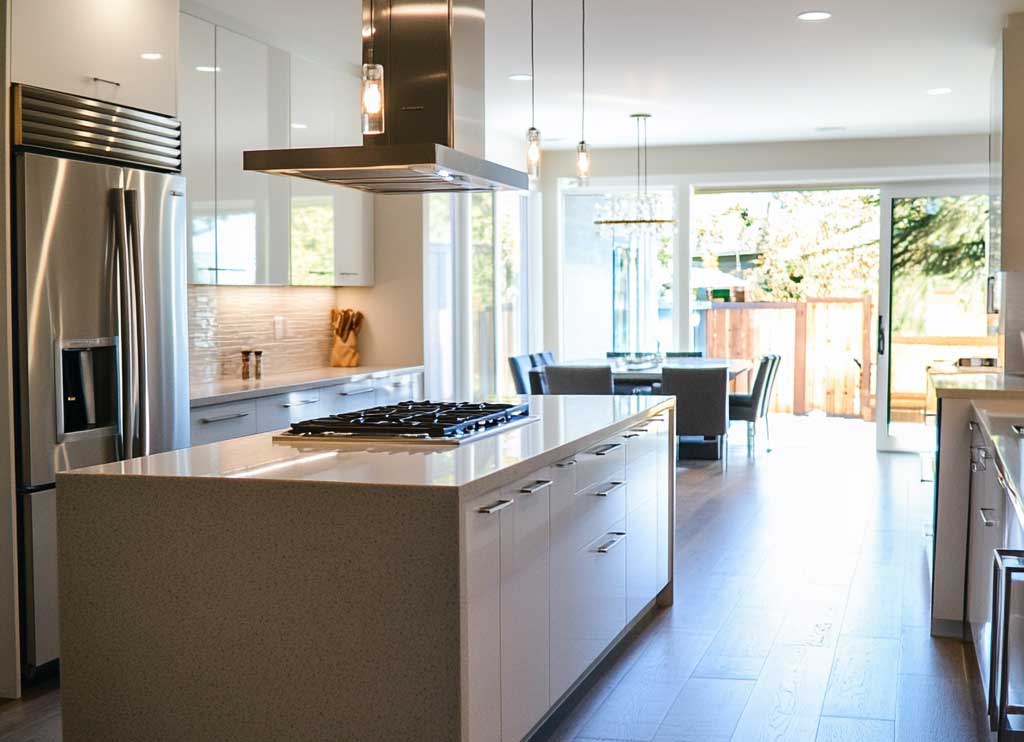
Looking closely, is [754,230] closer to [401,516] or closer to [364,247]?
[364,247]

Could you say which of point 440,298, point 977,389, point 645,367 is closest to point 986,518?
point 977,389

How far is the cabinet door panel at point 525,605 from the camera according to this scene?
9.53 ft

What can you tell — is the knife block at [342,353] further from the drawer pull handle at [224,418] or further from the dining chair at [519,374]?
the drawer pull handle at [224,418]

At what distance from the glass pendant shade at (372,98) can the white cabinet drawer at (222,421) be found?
72.0 inches

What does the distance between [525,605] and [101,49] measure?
8.34ft

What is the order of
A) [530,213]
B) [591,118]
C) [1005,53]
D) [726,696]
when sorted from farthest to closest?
[530,213], [591,118], [1005,53], [726,696]

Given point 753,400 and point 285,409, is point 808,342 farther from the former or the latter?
point 285,409

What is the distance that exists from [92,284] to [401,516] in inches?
75.4

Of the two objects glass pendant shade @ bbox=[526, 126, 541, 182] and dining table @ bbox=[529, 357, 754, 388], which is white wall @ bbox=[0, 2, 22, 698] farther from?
dining table @ bbox=[529, 357, 754, 388]

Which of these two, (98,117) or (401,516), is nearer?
(401,516)

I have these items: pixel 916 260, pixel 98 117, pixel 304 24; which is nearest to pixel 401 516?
pixel 98 117

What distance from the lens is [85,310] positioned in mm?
3961

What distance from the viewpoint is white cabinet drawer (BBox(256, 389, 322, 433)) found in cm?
524

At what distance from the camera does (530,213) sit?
10.5 m
